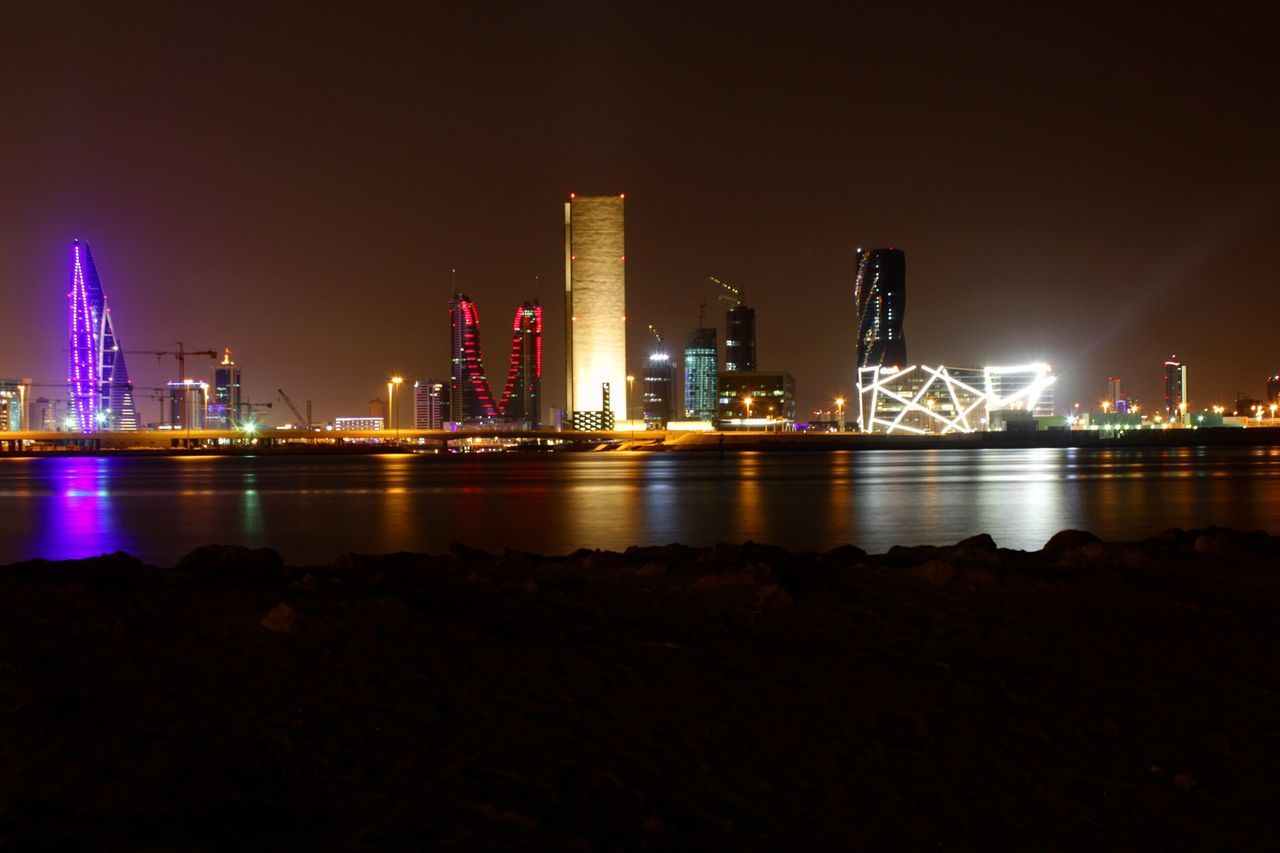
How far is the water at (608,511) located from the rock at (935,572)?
348 inches

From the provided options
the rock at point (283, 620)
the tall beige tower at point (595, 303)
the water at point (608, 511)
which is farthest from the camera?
the tall beige tower at point (595, 303)

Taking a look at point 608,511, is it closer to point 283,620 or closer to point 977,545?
point 977,545

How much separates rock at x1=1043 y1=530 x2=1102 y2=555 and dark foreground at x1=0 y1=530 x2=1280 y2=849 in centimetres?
171

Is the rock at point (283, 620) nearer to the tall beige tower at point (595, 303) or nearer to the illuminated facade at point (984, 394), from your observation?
the illuminated facade at point (984, 394)

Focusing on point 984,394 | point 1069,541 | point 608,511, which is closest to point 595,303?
point 984,394

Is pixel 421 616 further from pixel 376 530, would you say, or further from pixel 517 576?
pixel 376 530

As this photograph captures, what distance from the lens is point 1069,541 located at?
35.1ft

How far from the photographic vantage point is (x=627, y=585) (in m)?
8.29

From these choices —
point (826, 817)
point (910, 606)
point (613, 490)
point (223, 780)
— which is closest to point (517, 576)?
point (910, 606)

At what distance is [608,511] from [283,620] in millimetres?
20308

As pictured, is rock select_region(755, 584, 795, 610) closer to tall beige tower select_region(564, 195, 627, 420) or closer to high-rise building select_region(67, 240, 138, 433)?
tall beige tower select_region(564, 195, 627, 420)

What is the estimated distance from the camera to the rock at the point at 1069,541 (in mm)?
10313

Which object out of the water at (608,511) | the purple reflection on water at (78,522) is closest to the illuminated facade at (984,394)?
the water at (608,511)

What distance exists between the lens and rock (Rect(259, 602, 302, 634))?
6.45m
